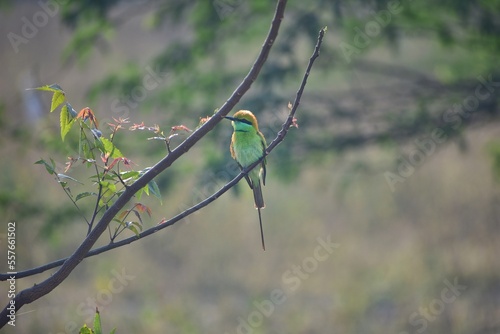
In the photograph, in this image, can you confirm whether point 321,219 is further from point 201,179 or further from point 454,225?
point 201,179

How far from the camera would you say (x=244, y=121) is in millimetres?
3537

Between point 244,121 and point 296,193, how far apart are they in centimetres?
768

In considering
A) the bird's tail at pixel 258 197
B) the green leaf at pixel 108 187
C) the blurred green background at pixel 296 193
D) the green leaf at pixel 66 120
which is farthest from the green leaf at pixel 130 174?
the blurred green background at pixel 296 193

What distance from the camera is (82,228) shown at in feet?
32.8

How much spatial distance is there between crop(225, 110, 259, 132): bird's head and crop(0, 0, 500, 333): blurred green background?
2239 millimetres

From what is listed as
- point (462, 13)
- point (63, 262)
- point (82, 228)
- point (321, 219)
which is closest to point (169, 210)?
point (82, 228)

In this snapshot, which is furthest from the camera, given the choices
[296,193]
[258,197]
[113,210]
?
[296,193]

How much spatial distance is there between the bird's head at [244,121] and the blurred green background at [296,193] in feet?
7.35

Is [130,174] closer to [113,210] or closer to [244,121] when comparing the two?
[113,210]

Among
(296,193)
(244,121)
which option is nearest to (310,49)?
(244,121)

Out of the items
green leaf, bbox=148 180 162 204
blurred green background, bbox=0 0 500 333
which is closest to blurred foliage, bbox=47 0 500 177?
blurred green background, bbox=0 0 500 333

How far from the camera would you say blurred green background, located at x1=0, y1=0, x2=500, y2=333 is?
6.69 m

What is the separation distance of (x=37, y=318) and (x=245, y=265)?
303cm

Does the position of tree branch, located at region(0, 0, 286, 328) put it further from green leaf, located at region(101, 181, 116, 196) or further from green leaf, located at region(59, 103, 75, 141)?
green leaf, located at region(59, 103, 75, 141)
